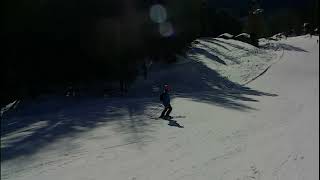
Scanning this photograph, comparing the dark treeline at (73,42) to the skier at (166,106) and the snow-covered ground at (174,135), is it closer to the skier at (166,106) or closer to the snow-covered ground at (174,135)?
the snow-covered ground at (174,135)

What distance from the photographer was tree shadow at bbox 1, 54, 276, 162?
1173 centimetres

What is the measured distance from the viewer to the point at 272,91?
20.6 metres

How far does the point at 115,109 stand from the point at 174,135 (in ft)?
13.0

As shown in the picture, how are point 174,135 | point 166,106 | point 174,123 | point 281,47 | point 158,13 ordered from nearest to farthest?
point 174,135 → point 174,123 → point 166,106 → point 158,13 → point 281,47

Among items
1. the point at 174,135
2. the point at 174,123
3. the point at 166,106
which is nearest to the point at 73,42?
the point at 166,106

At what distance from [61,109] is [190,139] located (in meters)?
5.63

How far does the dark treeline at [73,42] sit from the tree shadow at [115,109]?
84 centimetres

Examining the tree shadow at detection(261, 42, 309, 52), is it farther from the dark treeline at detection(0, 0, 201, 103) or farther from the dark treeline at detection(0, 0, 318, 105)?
the dark treeline at detection(0, 0, 201, 103)

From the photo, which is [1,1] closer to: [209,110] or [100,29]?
[100,29]

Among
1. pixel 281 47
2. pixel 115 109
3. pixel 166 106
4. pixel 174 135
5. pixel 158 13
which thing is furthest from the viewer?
pixel 281 47

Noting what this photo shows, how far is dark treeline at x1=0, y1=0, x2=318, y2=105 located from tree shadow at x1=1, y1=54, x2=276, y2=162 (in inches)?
32.9

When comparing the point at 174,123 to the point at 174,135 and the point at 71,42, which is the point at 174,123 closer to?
the point at 174,135

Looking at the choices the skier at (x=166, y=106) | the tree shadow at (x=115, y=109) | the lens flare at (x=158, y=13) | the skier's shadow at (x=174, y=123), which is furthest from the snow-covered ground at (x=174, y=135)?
the lens flare at (x=158, y=13)

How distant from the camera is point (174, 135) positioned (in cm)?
1209
